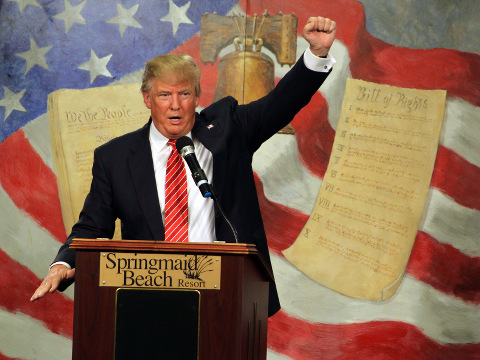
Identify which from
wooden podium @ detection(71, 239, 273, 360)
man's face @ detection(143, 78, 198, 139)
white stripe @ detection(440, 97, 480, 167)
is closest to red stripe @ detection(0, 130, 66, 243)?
man's face @ detection(143, 78, 198, 139)

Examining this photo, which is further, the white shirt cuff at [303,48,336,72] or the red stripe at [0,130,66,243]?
the red stripe at [0,130,66,243]

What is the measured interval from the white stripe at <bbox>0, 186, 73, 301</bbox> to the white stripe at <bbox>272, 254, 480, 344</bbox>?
1.38 m

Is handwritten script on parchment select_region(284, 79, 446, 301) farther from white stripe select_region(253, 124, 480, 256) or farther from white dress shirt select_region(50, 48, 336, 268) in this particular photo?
white dress shirt select_region(50, 48, 336, 268)

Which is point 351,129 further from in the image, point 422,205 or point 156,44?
point 156,44

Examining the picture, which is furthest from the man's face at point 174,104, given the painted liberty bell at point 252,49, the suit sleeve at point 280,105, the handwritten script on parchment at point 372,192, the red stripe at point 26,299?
the red stripe at point 26,299

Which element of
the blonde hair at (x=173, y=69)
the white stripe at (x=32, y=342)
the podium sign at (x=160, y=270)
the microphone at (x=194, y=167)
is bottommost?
the white stripe at (x=32, y=342)

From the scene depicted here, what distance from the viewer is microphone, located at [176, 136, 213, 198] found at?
1992 mm

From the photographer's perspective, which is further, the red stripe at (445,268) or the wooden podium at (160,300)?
the red stripe at (445,268)

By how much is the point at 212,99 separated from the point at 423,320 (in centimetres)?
179

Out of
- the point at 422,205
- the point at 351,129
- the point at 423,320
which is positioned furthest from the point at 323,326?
the point at 351,129

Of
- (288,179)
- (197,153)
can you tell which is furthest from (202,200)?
(288,179)

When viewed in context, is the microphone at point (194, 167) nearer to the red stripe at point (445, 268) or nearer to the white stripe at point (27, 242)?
the red stripe at point (445, 268)

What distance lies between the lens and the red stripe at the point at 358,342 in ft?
13.5

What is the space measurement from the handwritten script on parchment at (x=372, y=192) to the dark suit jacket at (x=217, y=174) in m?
1.79
